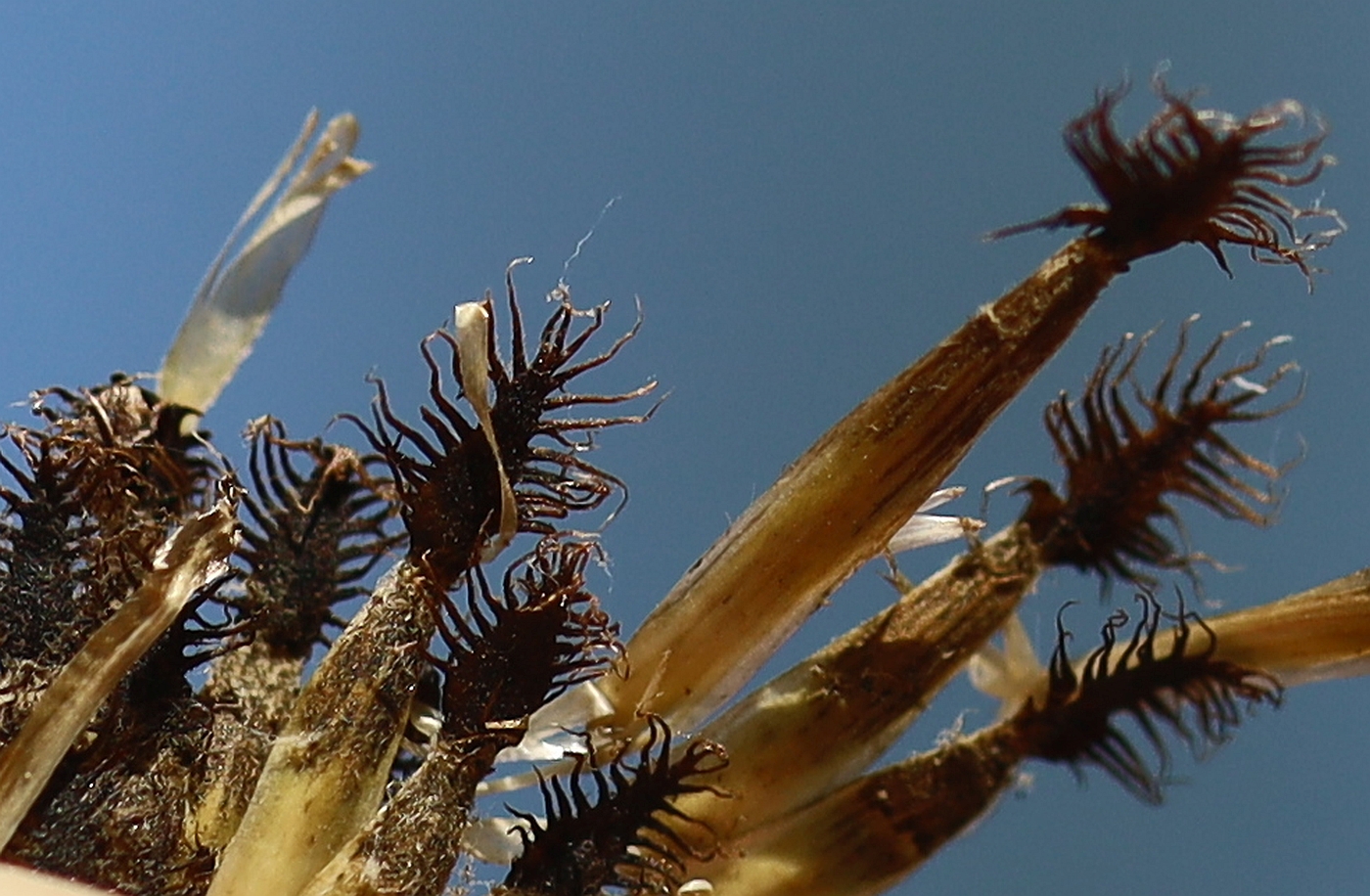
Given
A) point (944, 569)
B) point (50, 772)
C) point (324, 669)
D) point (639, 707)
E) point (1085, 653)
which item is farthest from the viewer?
point (1085, 653)

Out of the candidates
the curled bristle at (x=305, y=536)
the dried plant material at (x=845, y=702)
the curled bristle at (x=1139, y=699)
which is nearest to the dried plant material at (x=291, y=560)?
the curled bristle at (x=305, y=536)

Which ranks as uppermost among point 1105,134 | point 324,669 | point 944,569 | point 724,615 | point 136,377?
point 1105,134

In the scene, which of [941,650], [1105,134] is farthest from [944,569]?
[1105,134]

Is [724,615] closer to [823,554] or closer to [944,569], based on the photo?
[823,554]

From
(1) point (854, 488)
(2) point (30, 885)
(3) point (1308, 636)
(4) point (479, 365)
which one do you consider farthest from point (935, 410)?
(2) point (30, 885)

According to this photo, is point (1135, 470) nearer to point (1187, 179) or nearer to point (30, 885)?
point (1187, 179)

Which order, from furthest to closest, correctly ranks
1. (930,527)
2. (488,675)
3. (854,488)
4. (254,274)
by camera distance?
(254,274) < (930,527) < (854,488) < (488,675)

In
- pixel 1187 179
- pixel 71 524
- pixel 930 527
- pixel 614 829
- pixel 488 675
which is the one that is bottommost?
pixel 614 829

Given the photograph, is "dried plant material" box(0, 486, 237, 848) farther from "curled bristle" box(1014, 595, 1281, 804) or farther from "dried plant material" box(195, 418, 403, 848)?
"curled bristle" box(1014, 595, 1281, 804)
